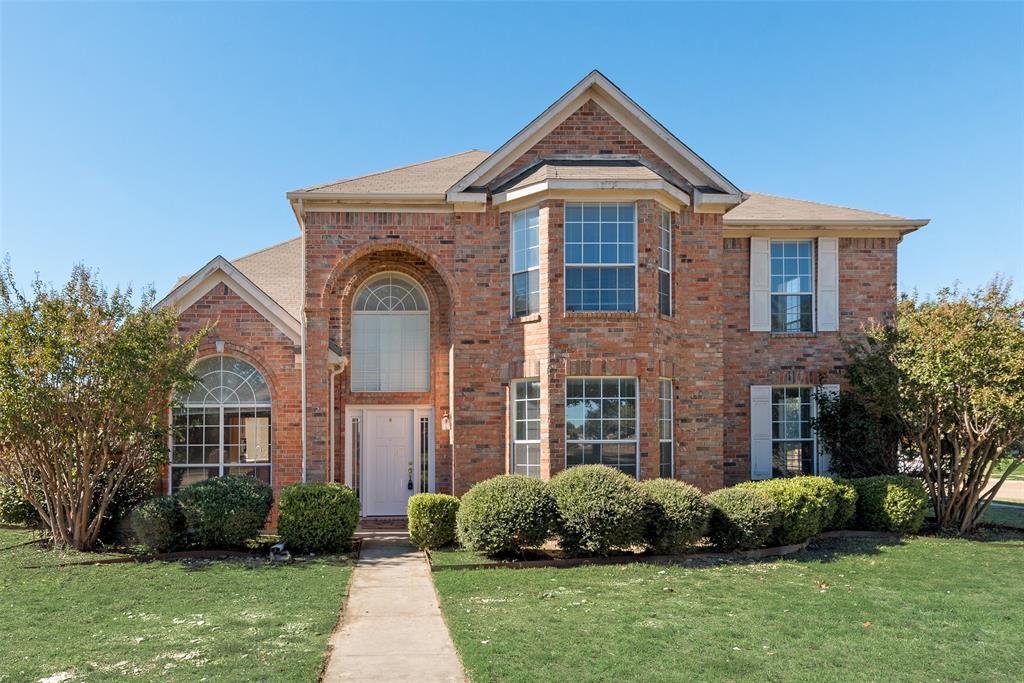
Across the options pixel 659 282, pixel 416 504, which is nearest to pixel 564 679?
pixel 416 504

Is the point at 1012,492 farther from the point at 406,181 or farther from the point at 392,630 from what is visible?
the point at 392,630

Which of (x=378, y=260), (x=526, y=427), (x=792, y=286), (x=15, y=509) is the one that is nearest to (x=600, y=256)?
(x=526, y=427)

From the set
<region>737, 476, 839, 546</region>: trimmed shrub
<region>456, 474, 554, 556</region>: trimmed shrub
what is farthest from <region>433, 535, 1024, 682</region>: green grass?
<region>456, 474, 554, 556</region>: trimmed shrub

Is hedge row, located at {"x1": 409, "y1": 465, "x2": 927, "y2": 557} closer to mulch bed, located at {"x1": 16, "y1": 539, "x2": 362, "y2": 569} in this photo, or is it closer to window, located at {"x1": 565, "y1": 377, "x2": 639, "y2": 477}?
window, located at {"x1": 565, "y1": 377, "x2": 639, "y2": 477}

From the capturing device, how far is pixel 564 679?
6.74m

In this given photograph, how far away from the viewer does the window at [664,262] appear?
46.9ft

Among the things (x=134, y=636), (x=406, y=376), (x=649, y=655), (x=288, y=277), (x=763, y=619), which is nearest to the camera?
(x=649, y=655)

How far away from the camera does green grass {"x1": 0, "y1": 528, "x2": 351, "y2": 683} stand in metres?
7.05

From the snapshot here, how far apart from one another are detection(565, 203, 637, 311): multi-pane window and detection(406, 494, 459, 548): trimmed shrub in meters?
4.04

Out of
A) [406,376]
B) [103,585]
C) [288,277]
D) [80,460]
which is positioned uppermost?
[288,277]

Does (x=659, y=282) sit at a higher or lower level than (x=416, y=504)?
higher

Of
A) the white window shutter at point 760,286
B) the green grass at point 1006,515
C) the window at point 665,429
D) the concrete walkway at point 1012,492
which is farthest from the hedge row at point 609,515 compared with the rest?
the concrete walkway at point 1012,492

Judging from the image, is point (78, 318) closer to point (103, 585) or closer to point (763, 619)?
point (103, 585)

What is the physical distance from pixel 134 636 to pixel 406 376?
861 cm
